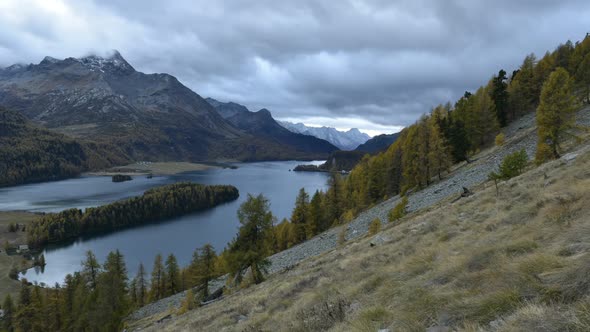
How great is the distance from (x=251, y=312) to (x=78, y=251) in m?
109

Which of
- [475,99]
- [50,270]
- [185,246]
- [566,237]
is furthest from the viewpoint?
[185,246]

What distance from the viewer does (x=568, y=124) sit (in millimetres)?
33562

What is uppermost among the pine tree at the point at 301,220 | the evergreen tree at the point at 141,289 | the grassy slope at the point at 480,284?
the grassy slope at the point at 480,284

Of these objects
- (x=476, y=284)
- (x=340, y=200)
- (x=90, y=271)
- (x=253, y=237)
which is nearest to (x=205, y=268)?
(x=253, y=237)

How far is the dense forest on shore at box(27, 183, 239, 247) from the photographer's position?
372 feet

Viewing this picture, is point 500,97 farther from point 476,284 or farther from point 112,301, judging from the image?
point 112,301

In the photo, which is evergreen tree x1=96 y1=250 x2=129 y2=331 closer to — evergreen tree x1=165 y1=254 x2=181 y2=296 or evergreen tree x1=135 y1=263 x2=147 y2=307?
evergreen tree x1=165 y1=254 x2=181 y2=296

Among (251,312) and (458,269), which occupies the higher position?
(458,269)

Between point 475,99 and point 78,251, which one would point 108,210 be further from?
point 475,99

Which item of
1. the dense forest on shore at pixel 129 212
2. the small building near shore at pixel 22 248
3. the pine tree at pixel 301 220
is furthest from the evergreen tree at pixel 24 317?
the dense forest on shore at pixel 129 212

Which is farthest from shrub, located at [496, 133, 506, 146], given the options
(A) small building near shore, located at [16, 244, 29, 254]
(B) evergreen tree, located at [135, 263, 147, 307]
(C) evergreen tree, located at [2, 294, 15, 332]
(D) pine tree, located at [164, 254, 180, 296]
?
(A) small building near shore, located at [16, 244, 29, 254]

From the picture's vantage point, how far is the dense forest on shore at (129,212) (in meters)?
A: 113

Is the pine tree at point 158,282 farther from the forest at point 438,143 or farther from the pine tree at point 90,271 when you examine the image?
the forest at point 438,143

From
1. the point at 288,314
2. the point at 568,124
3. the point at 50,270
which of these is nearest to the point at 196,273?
the point at 288,314
